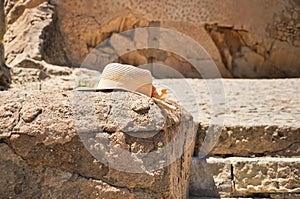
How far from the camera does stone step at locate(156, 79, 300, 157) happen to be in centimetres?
197

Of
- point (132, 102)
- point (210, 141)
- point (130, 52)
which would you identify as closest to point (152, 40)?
point (130, 52)

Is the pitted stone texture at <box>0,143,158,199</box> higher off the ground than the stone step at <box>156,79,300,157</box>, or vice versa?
the pitted stone texture at <box>0,143,158,199</box>

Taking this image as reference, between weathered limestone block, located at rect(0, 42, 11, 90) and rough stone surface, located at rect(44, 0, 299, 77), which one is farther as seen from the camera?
rough stone surface, located at rect(44, 0, 299, 77)

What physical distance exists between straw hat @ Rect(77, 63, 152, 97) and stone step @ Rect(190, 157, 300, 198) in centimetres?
60

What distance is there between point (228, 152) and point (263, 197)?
27 cm

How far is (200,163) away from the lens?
1.86m

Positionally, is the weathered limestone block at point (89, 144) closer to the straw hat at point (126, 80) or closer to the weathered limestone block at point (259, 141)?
the straw hat at point (126, 80)

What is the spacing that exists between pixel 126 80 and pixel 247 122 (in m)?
0.94

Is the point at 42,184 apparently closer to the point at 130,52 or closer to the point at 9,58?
the point at 9,58

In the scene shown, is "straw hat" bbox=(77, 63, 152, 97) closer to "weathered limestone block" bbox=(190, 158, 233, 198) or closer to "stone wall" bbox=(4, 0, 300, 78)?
"weathered limestone block" bbox=(190, 158, 233, 198)

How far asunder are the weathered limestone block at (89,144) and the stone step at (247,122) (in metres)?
0.71

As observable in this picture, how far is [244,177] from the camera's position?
6.03 ft

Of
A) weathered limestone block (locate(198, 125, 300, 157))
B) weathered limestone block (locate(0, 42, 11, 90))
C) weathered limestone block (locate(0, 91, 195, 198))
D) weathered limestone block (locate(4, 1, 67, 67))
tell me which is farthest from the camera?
weathered limestone block (locate(4, 1, 67, 67))

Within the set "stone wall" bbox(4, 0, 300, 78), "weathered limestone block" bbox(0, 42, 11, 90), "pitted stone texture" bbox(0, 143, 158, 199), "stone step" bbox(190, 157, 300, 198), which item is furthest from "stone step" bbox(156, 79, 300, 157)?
"stone wall" bbox(4, 0, 300, 78)
